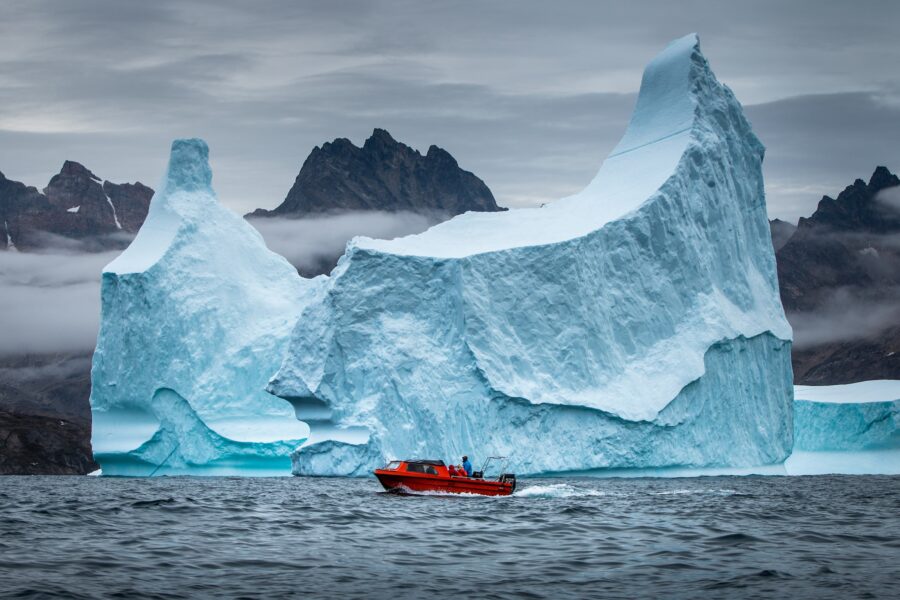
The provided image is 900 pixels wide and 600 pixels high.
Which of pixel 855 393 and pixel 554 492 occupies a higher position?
pixel 855 393

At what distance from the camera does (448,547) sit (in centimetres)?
1473

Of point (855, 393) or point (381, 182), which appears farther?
point (381, 182)

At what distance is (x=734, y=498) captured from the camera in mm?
23734

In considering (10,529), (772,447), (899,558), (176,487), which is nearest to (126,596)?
(10,529)

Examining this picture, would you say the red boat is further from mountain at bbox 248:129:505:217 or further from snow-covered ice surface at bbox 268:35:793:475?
mountain at bbox 248:129:505:217

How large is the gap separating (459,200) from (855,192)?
164 ft

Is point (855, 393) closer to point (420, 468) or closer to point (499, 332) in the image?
point (499, 332)

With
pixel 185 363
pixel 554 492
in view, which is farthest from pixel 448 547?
pixel 185 363

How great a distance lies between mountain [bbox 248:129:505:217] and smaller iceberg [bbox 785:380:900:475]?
104 metres

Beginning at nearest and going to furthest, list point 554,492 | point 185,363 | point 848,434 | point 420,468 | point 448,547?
point 448,547 → point 420,468 → point 554,492 → point 185,363 → point 848,434

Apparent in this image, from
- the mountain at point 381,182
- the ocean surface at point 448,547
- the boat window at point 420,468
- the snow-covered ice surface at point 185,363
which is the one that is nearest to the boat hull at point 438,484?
the boat window at point 420,468

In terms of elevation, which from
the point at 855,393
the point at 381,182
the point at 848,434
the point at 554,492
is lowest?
the point at 554,492

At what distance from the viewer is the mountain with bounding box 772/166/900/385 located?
437 feet

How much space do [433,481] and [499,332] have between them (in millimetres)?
8623
